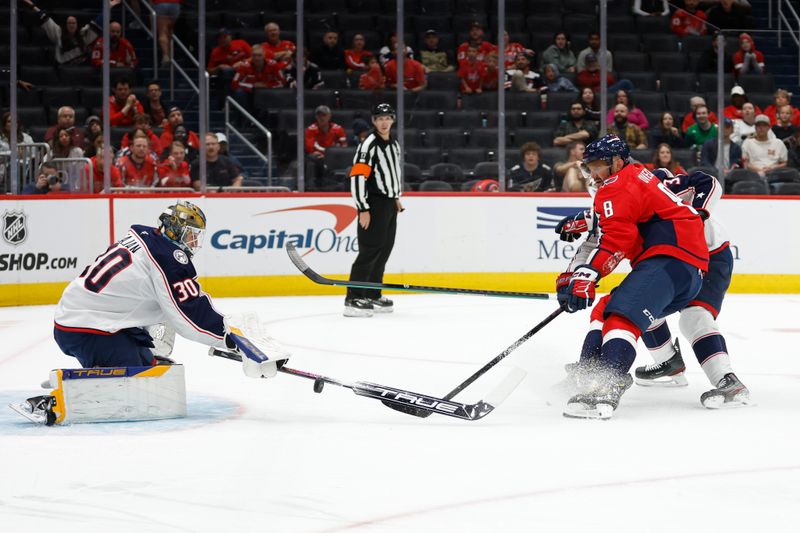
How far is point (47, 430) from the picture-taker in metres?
3.80

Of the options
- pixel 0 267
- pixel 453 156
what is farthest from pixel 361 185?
pixel 0 267

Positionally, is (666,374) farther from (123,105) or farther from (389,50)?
(123,105)

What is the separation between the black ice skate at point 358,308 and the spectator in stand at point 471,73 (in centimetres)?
233

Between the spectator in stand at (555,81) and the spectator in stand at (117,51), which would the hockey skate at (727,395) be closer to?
the spectator in stand at (555,81)

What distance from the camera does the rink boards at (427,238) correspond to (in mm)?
8562

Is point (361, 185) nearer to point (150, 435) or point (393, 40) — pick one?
point (393, 40)

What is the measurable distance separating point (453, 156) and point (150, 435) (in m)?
5.47

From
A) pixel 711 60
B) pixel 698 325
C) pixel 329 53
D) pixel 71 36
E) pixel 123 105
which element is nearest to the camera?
pixel 698 325

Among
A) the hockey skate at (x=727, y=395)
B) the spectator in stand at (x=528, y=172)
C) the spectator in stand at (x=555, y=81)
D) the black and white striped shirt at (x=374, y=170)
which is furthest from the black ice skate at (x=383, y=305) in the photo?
the hockey skate at (x=727, y=395)

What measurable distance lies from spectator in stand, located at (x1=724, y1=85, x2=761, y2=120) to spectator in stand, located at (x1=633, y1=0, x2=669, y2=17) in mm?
930

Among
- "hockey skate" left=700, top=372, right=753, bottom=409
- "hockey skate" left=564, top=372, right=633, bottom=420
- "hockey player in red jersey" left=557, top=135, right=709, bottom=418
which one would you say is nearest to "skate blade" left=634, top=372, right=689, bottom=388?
"hockey skate" left=700, top=372, right=753, bottom=409

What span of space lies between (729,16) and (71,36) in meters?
5.26

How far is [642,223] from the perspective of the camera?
4277 mm

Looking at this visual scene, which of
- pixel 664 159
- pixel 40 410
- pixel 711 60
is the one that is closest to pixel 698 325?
pixel 40 410
